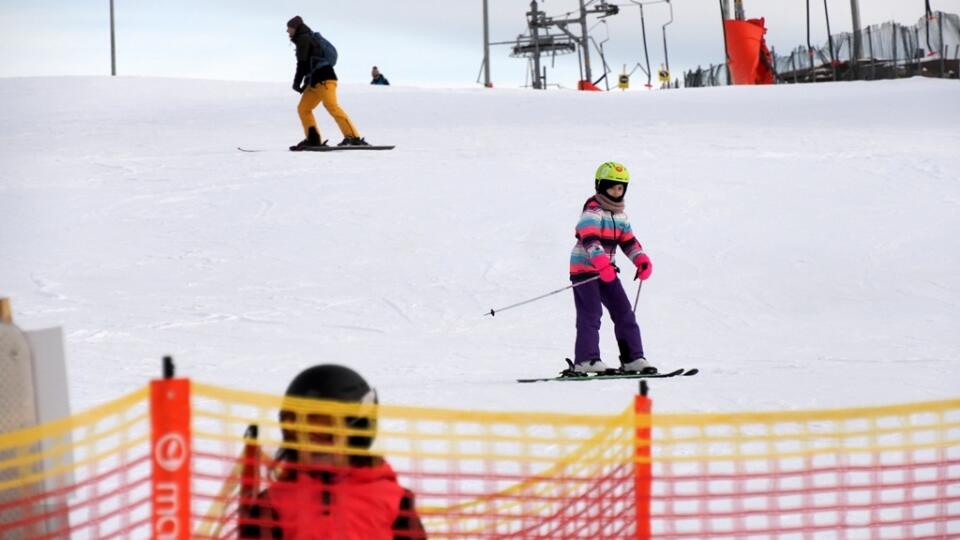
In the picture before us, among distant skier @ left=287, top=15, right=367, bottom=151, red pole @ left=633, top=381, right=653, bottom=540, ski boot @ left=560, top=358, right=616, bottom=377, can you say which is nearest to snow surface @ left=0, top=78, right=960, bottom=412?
ski boot @ left=560, top=358, right=616, bottom=377

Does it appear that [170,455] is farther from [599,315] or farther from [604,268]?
[599,315]

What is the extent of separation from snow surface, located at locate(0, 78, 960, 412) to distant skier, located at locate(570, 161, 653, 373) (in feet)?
1.64

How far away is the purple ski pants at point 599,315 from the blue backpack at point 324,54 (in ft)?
33.0

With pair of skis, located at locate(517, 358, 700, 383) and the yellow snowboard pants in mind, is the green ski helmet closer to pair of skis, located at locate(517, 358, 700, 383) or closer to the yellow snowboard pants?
pair of skis, located at locate(517, 358, 700, 383)

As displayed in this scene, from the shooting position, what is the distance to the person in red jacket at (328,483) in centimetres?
294

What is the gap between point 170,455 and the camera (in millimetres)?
2676

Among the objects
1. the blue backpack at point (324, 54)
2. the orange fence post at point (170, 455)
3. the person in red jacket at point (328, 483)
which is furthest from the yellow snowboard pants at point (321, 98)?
the orange fence post at point (170, 455)

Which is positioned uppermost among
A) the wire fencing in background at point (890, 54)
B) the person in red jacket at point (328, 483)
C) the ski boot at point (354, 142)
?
the wire fencing in background at point (890, 54)

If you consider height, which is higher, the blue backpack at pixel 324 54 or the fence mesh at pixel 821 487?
the blue backpack at pixel 324 54

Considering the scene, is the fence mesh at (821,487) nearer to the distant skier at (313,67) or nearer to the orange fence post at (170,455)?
the orange fence post at (170,455)

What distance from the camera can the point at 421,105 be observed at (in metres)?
25.6

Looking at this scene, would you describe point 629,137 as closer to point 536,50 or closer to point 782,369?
point 782,369

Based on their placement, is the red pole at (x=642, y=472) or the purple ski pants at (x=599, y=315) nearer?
the red pole at (x=642, y=472)

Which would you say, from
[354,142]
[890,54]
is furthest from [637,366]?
[890,54]
